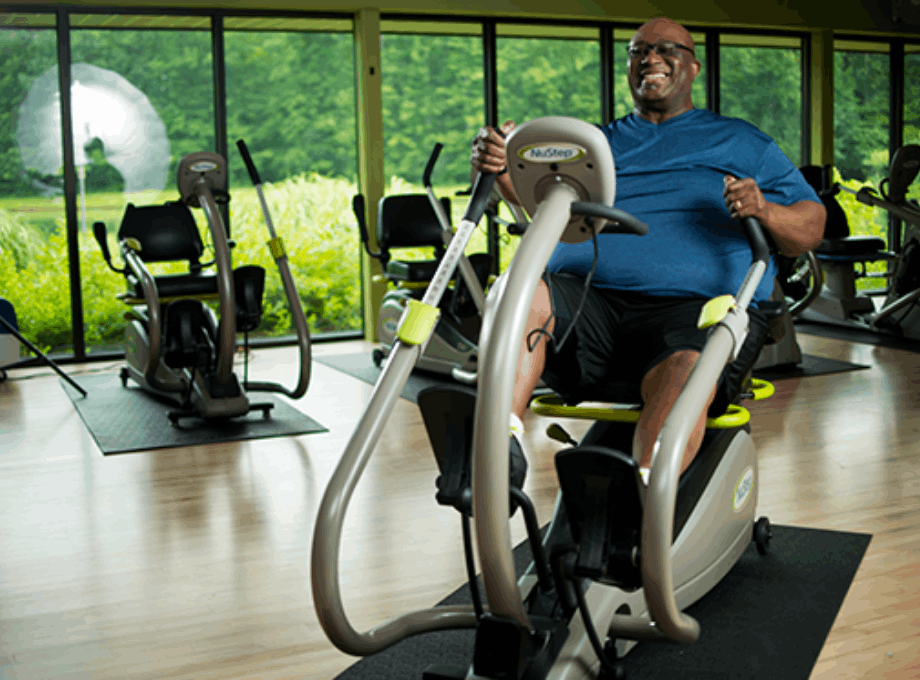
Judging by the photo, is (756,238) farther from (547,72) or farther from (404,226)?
(547,72)

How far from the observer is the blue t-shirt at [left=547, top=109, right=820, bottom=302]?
2225 millimetres

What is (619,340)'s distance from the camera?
2234 mm

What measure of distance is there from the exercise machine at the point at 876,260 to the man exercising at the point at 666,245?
362 cm

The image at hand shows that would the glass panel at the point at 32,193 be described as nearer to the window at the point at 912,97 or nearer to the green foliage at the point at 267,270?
the green foliage at the point at 267,270

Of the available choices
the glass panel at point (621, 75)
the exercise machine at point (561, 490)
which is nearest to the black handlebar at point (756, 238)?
the exercise machine at point (561, 490)

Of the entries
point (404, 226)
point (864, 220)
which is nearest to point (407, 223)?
point (404, 226)

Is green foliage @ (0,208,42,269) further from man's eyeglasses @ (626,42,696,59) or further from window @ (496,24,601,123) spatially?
man's eyeglasses @ (626,42,696,59)

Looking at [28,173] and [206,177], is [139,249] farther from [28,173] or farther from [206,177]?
[28,173]

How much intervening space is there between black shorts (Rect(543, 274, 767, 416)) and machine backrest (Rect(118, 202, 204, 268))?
3023 mm

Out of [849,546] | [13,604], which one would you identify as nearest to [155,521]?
[13,604]

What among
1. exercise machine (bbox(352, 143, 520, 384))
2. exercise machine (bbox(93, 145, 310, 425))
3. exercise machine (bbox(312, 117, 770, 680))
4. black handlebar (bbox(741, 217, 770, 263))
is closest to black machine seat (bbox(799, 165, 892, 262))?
exercise machine (bbox(352, 143, 520, 384))

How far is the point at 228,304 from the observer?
12.7ft

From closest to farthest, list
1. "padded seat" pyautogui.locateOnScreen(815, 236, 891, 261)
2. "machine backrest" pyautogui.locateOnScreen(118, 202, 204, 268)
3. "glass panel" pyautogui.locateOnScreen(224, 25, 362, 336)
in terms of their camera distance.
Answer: "machine backrest" pyautogui.locateOnScreen(118, 202, 204, 268)
"padded seat" pyautogui.locateOnScreen(815, 236, 891, 261)
"glass panel" pyautogui.locateOnScreen(224, 25, 362, 336)

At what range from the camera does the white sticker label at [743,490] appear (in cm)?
224
